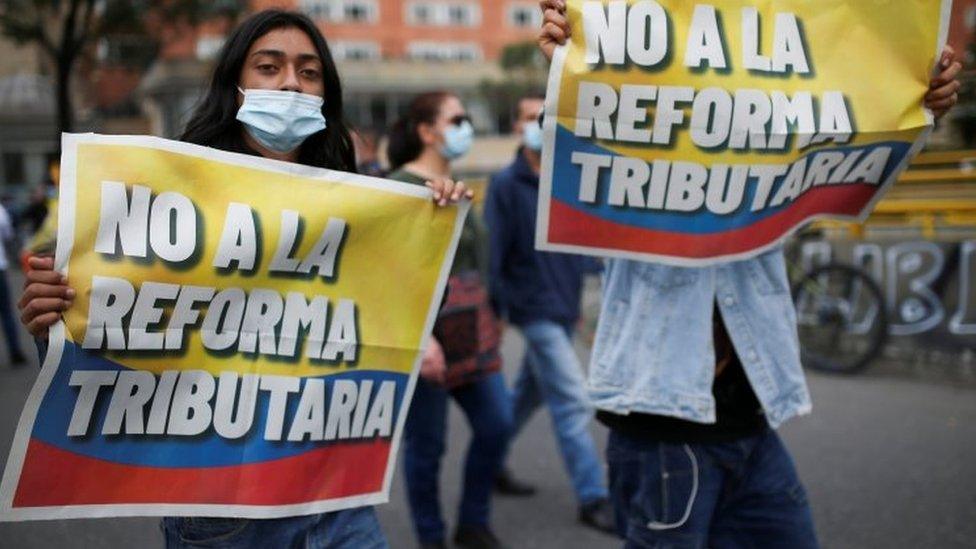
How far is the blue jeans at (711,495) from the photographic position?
6.86 feet

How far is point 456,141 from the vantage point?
363 cm

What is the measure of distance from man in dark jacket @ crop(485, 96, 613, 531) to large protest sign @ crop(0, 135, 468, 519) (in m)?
1.82

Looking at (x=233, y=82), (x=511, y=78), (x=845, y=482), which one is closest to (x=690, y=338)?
(x=233, y=82)

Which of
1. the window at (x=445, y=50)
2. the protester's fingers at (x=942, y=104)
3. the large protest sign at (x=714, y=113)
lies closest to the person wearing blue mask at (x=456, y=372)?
the large protest sign at (x=714, y=113)

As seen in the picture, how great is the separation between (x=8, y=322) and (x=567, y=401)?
6.16 meters

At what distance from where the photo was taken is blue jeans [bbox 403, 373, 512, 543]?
3461mm

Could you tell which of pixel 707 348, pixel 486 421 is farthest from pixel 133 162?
pixel 486 421

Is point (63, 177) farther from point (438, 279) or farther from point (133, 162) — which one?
point (438, 279)

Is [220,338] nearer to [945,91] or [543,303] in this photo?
[945,91]

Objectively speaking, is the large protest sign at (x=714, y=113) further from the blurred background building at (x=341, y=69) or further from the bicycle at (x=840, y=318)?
the blurred background building at (x=341, y=69)

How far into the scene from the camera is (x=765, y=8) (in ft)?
7.09

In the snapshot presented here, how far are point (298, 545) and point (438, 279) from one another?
28.7 inches

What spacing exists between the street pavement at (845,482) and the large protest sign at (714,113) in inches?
78.1

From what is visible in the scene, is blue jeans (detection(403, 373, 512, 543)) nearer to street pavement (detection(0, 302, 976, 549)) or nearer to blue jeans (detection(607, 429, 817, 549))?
street pavement (detection(0, 302, 976, 549))
